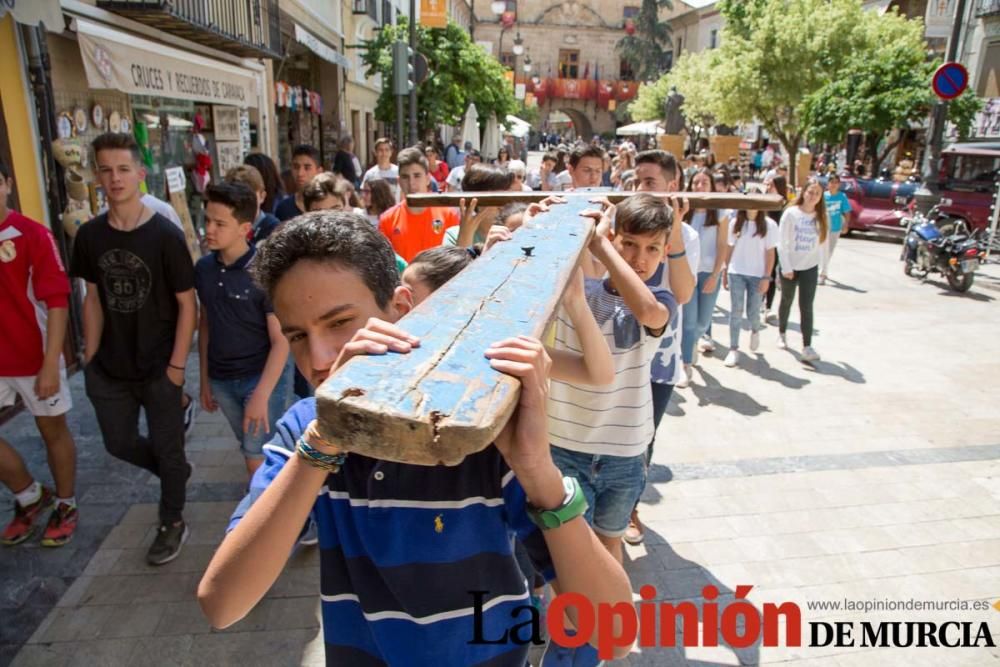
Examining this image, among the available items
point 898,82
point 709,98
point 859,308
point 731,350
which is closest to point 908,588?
point 731,350

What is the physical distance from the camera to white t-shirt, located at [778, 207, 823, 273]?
6246mm

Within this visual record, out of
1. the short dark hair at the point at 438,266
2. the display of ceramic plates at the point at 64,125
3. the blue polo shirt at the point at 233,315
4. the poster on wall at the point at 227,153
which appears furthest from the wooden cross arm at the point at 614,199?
the poster on wall at the point at 227,153

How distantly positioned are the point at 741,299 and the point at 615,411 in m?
4.44

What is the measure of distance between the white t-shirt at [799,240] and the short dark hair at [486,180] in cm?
348

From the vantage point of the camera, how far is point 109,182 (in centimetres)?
314

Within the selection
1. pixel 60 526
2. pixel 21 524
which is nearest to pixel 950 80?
pixel 60 526

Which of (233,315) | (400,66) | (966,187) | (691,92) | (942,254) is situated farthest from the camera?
(691,92)

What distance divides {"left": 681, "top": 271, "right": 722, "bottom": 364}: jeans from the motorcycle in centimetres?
602

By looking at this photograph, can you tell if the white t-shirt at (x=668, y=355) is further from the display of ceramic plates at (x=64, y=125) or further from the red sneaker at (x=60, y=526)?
the display of ceramic plates at (x=64, y=125)

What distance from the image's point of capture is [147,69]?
6.39m

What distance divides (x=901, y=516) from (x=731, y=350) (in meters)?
2.88

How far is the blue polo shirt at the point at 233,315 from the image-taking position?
3236 millimetres

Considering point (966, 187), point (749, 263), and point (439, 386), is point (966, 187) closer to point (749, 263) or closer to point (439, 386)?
point (749, 263)

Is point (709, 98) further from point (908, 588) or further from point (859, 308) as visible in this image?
point (908, 588)
